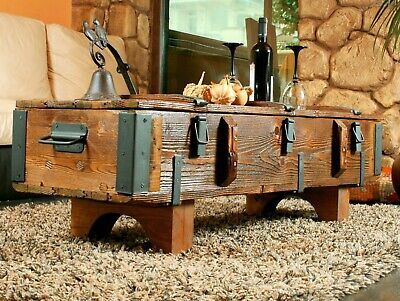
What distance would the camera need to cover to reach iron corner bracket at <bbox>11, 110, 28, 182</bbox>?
6.47 ft

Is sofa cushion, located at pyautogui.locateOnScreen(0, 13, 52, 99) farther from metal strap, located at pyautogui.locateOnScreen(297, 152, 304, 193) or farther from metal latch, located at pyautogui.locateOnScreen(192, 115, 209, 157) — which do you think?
metal latch, located at pyautogui.locateOnScreen(192, 115, 209, 157)

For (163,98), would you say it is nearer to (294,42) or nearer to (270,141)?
(270,141)

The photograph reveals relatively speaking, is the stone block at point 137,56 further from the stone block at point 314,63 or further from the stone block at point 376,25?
the stone block at point 376,25

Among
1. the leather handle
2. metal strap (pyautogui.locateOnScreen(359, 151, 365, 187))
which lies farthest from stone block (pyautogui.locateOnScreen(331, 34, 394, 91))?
the leather handle

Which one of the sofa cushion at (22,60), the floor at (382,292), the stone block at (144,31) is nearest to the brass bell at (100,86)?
the floor at (382,292)

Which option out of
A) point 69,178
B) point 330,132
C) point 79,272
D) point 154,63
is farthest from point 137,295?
point 154,63

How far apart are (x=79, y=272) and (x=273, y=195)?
128 centimetres

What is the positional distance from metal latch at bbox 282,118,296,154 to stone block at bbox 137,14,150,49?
2.60m

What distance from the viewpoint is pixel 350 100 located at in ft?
12.5

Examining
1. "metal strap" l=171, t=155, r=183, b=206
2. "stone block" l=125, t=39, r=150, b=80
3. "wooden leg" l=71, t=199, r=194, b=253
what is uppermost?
"stone block" l=125, t=39, r=150, b=80

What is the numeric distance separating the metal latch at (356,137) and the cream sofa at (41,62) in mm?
1742

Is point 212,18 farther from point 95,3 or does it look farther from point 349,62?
point 349,62

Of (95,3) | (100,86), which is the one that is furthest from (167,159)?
(95,3)

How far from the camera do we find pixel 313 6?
12.8 ft
